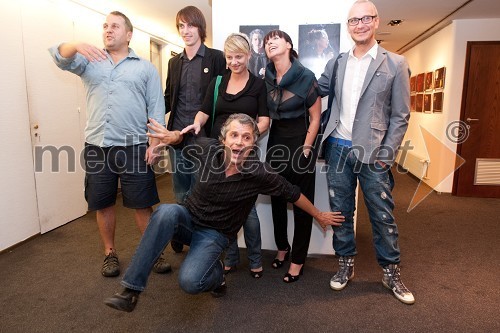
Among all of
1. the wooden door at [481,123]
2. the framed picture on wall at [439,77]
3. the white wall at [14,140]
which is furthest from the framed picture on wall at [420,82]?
the white wall at [14,140]

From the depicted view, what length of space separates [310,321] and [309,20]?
1933 millimetres

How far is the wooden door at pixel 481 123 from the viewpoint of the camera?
179 inches

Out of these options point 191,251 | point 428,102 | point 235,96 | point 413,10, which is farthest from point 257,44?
point 428,102

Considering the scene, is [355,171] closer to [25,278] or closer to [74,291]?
[74,291]

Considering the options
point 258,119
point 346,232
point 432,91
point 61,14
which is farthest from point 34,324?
point 432,91

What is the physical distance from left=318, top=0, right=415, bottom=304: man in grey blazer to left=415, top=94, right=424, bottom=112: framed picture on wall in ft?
14.9

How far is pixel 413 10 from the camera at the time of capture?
430 centimetres

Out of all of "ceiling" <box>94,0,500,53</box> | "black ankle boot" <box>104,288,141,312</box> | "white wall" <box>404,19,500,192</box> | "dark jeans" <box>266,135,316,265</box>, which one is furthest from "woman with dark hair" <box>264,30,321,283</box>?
"white wall" <box>404,19,500,192</box>

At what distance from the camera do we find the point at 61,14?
3354mm

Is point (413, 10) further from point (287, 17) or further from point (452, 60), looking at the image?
point (287, 17)

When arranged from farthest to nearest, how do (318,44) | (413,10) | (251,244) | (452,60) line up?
(452,60) → (413,10) → (318,44) → (251,244)

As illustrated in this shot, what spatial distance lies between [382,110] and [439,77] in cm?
379

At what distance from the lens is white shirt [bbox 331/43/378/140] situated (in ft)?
6.49

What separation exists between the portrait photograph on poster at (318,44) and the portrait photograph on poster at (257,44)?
0.22 meters
